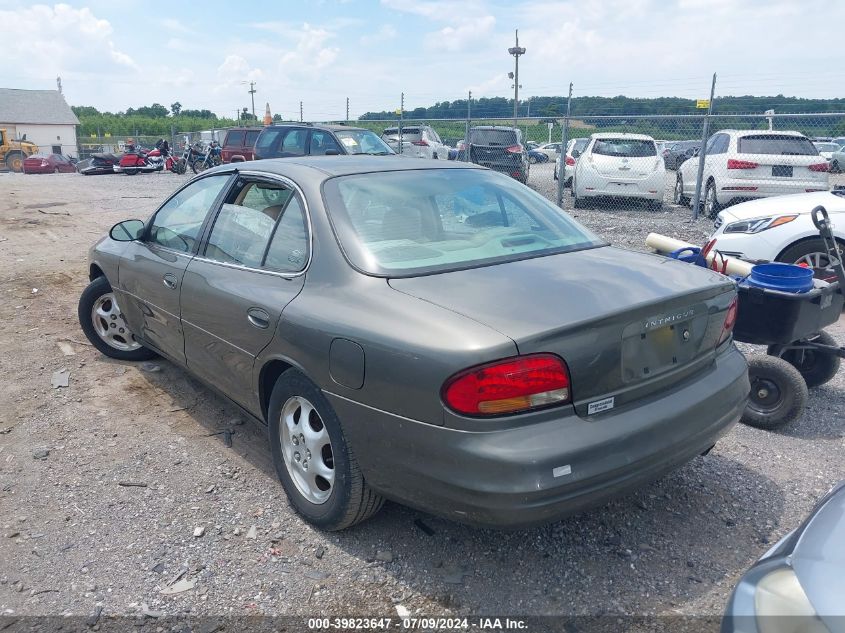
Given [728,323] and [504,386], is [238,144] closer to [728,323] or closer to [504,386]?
[728,323]

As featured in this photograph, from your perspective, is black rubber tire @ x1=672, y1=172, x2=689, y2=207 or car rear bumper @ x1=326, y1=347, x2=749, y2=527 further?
black rubber tire @ x1=672, y1=172, x2=689, y2=207

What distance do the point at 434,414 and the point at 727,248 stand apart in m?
4.75

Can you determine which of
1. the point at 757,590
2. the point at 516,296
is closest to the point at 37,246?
the point at 516,296

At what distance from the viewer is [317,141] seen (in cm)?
1400

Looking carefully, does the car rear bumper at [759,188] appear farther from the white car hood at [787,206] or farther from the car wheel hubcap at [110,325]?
the car wheel hubcap at [110,325]

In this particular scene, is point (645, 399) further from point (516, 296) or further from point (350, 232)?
point (350, 232)

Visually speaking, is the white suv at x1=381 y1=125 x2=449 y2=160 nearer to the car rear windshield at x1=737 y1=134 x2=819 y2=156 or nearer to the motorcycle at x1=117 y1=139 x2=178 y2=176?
the car rear windshield at x1=737 y1=134 x2=819 y2=156

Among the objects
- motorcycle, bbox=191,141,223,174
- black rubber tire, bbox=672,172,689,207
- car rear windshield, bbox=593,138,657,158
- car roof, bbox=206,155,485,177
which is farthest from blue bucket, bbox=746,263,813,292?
motorcycle, bbox=191,141,223,174

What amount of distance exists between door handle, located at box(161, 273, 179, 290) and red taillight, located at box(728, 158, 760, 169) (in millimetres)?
9877

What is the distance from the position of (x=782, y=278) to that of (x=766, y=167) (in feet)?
26.6

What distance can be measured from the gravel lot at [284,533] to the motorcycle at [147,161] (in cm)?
2665

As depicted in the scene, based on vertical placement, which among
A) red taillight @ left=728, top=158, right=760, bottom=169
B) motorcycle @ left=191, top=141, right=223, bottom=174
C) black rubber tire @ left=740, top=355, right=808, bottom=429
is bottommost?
black rubber tire @ left=740, top=355, right=808, bottom=429

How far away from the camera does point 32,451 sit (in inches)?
152

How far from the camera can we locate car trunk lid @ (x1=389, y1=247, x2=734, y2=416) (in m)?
2.43
